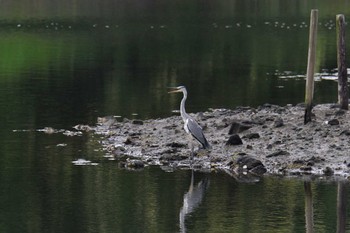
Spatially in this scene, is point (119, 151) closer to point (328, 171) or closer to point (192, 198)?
point (192, 198)

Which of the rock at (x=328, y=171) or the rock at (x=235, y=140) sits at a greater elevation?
the rock at (x=235, y=140)

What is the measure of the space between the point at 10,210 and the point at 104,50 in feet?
132

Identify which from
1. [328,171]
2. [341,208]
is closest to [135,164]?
[328,171]

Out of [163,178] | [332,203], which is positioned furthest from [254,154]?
[332,203]

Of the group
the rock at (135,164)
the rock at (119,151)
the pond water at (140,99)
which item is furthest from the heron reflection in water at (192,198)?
the rock at (119,151)

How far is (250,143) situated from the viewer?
28.5m

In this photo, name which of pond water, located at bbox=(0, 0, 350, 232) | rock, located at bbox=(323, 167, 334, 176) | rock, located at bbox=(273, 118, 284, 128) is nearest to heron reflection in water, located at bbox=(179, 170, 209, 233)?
pond water, located at bbox=(0, 0, 350, 232)

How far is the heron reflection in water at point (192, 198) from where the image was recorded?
21809mm

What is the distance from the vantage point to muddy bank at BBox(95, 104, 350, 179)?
26.2 metres

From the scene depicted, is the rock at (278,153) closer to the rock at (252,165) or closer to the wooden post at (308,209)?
the rock at (252,165)

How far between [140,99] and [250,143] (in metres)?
12.9

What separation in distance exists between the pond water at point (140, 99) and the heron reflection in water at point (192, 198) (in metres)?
0.02

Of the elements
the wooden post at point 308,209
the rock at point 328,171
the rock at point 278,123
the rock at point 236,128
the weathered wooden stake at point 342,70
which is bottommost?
the wooden post at point 308,209

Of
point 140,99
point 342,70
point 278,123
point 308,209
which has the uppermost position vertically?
point 342,70
